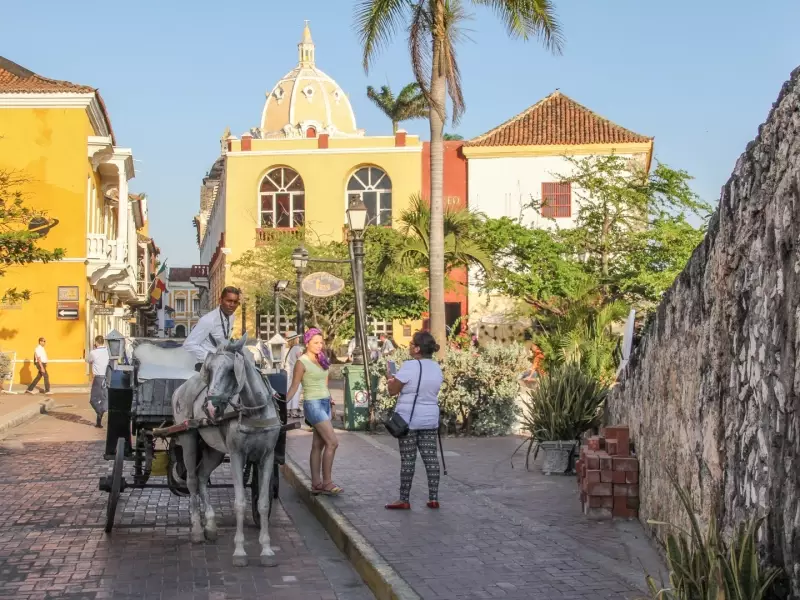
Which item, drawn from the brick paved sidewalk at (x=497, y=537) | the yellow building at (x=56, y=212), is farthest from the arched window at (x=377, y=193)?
the brick paved sidewalk at (x=497, y=537)

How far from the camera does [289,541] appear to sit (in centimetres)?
906

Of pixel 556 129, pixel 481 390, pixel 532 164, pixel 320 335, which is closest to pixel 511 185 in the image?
pixel 532 164

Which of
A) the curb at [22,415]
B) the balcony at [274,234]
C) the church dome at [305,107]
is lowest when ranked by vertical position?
the curb at [22,415]

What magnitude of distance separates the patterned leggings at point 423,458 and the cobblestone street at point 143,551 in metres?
0.87

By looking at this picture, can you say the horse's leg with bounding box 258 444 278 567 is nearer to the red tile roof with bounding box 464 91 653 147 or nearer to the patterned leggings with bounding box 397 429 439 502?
the patterned leggings with bounding box 397 429 439 502

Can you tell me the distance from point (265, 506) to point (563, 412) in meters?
5.14

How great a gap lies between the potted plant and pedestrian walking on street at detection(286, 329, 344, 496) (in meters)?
2.69

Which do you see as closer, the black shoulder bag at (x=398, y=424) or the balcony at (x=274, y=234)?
the black shoulder bag at (x=398, y=424)

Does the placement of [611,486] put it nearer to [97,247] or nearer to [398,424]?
[398,424]

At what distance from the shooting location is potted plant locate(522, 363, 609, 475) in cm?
1209

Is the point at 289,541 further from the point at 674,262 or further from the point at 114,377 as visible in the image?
the point at 674,262

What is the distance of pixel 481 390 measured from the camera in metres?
16.7

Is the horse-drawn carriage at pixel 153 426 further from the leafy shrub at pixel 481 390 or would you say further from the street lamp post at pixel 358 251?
the street lamp post at pixel 358 251

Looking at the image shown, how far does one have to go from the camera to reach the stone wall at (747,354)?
187 inches
